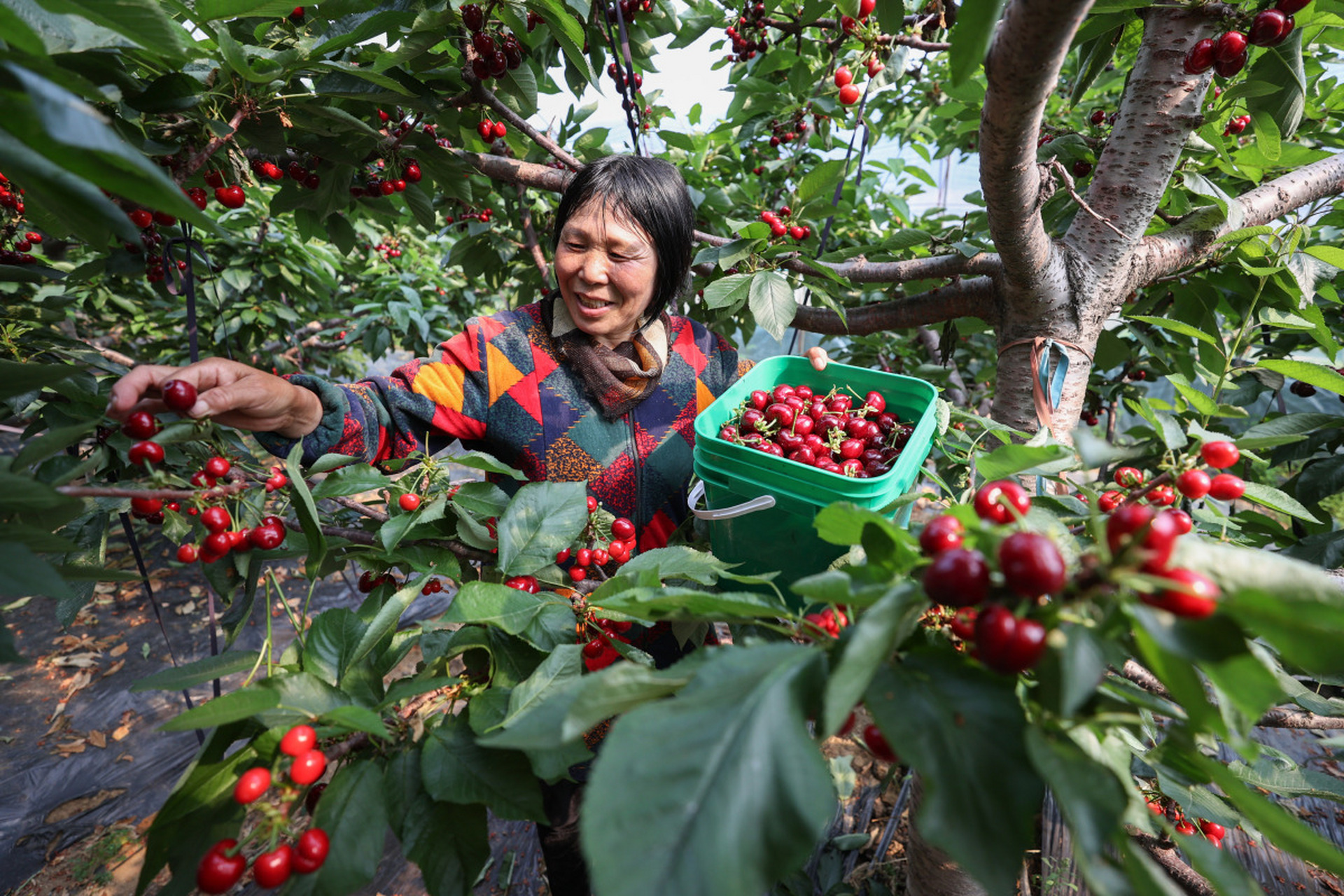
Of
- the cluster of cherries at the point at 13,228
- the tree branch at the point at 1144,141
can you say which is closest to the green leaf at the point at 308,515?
the cluster of cherries at the point at 13,228

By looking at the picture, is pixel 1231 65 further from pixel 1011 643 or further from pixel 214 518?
pixel 214 518

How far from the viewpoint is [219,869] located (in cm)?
59

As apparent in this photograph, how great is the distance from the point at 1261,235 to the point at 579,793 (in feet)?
7.60

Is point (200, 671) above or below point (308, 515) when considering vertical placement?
below

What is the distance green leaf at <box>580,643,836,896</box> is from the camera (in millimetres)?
386

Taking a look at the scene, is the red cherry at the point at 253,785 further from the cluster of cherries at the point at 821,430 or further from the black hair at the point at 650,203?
the black hair at the point at 650,203

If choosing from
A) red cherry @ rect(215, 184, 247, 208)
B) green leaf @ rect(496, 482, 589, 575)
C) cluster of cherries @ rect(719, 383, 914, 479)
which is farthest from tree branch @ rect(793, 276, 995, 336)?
red cherry @ rect(215, 184, 247, 208)

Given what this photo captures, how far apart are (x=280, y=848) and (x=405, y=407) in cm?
96

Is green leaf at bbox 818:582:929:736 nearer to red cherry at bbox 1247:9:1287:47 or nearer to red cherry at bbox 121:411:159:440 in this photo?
red cherry at bbox 121:411:159:440

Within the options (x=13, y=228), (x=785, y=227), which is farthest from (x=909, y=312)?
(x=13, y=228)

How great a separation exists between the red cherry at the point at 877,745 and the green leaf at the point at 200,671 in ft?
2.21

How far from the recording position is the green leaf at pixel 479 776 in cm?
63

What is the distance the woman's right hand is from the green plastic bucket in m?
0.76

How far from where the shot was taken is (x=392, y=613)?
0.78 m
